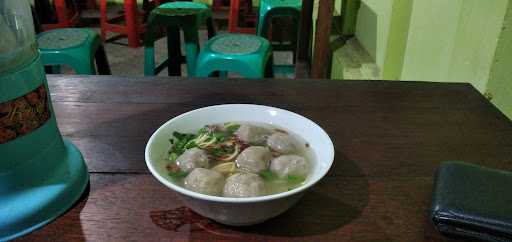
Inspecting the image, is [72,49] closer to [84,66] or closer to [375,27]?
[84,66]

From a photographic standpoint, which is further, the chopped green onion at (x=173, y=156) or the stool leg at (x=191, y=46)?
the stool leg at (x=191, y=46)

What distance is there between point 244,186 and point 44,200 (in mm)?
320

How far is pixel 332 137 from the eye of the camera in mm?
913

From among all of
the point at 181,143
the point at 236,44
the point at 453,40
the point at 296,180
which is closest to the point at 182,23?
the point at 236,44

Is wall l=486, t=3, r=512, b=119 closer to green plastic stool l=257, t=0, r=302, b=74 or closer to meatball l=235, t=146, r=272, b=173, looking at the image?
meatball l=235, t=146, r=272, b=173

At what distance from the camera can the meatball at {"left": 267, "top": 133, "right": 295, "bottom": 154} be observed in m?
0.72

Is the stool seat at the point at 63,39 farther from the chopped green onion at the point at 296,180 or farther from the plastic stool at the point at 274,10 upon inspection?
the chopped green onion at the point at 296,180

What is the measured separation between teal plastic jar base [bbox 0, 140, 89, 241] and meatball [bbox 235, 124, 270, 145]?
281 millimetres

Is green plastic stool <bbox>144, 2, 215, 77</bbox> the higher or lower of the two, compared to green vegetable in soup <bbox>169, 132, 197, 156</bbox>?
lower

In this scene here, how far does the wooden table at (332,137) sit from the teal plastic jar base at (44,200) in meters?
0.02

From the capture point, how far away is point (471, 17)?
132cm

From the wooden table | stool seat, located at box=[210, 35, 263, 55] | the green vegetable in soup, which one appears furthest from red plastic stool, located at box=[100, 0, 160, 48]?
the green vegetable in soup

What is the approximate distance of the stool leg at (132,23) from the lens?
3578 mm

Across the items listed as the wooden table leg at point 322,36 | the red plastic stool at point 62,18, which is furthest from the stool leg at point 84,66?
the red plastic stool at point 62,18
